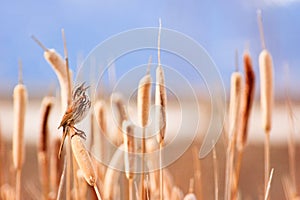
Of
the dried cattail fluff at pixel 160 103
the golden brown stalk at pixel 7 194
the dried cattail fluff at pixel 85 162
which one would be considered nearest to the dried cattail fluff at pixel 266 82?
the dried cattail fluff at pixel 160 103

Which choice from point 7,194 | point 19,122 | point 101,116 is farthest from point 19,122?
point 7,194

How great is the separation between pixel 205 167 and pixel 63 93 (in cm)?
164

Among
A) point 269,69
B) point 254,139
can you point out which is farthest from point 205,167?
point 269,69

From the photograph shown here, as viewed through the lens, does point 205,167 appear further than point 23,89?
Yes

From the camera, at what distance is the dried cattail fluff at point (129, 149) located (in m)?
0.65

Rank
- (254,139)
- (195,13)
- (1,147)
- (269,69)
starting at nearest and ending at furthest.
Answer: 1. (269,69)
2. (1,147)
3. (195,13)
4. (254,139)

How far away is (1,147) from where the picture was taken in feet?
2.93

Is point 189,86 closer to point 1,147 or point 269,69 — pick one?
point 269,69

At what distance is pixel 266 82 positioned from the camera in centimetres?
70

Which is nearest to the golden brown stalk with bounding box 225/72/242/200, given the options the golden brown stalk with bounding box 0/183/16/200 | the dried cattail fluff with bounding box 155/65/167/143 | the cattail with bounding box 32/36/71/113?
the dried cattail fluff with bounding box 155/65/167/143

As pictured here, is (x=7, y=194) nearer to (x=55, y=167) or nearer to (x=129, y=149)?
(x=55, y=167)

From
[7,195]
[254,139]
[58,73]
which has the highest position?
[254,139]

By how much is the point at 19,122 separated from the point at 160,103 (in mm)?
185

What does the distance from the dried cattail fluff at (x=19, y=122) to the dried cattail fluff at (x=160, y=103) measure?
0.54ft
